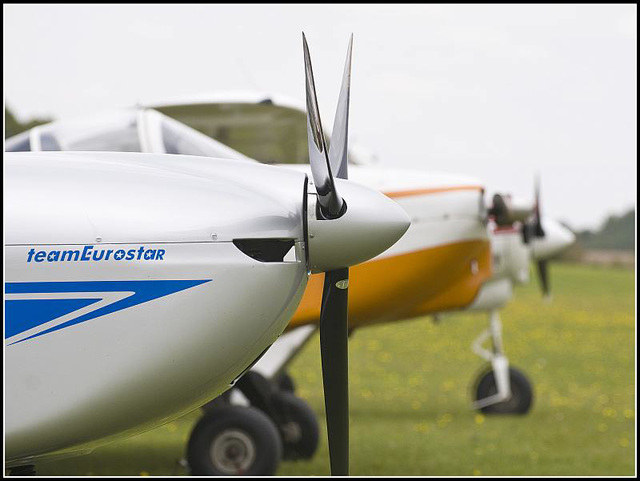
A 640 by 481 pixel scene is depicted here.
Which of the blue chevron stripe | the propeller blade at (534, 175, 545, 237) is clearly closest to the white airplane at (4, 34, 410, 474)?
the blue chevron stripe

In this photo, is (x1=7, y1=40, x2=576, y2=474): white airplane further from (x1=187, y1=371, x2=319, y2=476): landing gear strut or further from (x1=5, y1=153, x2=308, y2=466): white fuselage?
(x1=5, y1=153, x2=308, y2=466): white fuselage

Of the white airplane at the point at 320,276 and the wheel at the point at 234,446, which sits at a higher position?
the white airplane at the point at 320,276

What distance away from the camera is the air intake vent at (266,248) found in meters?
3.71

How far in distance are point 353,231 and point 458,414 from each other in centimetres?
768

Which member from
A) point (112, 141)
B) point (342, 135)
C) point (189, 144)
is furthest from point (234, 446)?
point (342, 135)

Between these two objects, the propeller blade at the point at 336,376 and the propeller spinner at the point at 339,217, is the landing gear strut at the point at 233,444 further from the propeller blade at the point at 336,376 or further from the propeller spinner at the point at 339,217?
the propeller spinner at the point at 339,217

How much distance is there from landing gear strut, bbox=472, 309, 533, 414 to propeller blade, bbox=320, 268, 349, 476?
267 inches

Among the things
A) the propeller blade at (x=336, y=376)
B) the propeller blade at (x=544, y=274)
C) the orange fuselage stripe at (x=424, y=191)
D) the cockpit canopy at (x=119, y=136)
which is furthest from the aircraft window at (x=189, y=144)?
the propeller blade at (x=544, y=274)

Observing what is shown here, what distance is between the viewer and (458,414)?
11148 mm

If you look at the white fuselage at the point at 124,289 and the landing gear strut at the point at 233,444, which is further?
the landing gear strut at the point at 233,444

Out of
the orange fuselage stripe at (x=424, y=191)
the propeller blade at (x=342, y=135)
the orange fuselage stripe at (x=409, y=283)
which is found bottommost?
the orange fuselage stripe at (x=409, y=283)

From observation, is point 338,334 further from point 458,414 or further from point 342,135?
point 458,414

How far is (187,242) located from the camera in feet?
11.8

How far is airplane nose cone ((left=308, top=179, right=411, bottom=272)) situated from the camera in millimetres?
3801
